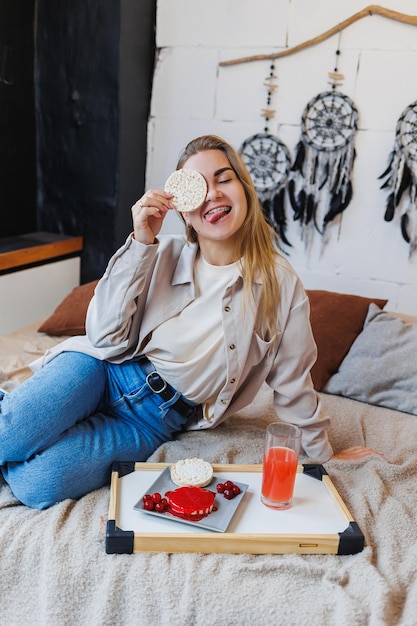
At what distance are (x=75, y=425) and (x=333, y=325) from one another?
1.15 metres

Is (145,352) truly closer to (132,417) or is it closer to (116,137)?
(132,417)

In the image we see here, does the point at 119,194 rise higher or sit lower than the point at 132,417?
higher

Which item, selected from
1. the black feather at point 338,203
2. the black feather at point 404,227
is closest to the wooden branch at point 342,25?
the black feather at point 338,203

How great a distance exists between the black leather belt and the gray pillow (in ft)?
2.45

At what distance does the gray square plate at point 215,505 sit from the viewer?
1.28 meters

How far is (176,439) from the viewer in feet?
5.79

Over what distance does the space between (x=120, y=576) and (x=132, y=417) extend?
53 centimetres

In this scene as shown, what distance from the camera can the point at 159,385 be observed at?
A: 1.65 meters

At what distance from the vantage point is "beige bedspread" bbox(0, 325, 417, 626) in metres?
1.14

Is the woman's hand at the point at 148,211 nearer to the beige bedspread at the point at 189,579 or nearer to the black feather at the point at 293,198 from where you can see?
the beige bedspread at the point at 189,579

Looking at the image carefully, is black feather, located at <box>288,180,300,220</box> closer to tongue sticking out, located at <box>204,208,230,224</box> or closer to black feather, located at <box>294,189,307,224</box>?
black feather, located at <box>294,189,307,224</box>

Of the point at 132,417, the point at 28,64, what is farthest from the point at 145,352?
the point at 28,64

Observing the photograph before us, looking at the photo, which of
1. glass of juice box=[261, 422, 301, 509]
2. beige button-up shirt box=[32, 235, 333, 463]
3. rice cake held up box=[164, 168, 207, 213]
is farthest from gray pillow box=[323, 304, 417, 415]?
rice cake held up box=[164, 168, 207, 213]

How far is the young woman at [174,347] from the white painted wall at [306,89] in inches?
44.2
